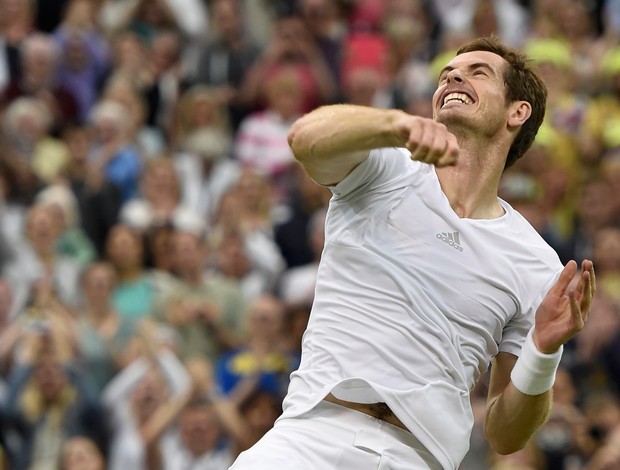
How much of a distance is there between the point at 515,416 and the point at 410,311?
61cm

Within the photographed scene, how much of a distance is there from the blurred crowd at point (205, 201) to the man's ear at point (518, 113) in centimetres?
354

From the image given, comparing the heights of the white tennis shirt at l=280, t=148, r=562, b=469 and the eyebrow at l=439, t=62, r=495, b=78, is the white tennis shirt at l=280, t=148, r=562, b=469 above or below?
below

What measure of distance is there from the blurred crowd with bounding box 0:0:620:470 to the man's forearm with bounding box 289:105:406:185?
167 inches

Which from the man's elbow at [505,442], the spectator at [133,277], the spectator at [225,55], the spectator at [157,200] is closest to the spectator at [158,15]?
the spectator at [225,55]

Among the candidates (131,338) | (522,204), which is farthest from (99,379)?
(522,204)

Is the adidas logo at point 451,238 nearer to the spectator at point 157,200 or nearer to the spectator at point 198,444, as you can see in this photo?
the spectator at point 198,444

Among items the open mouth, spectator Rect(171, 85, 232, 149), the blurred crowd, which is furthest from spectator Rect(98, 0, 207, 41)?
the open mouth

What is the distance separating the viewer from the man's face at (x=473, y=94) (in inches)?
175

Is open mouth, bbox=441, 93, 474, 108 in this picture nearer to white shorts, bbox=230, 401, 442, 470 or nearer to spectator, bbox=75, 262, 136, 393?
white shorts, bbox=230, 401, 442, 470

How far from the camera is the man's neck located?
4.39 metres

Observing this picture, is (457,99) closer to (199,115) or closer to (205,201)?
(205,201)

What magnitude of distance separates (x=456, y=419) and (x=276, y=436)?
548 mm

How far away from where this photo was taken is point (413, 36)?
11797 mm

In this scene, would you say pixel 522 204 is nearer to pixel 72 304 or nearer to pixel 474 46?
pixel 72 304
